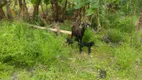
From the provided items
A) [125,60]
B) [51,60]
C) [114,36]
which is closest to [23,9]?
[51,60]

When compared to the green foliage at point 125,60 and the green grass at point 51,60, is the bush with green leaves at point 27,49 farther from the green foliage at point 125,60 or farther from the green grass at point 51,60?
the green foliage at point 125,60

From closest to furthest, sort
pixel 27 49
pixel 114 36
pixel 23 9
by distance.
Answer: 1. pixel 27 49
2. pixel 114 36
3. pixel 23 9

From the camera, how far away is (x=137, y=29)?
3654 millimetres

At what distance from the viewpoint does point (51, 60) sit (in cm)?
282

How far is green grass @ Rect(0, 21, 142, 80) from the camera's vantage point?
263 centimetres

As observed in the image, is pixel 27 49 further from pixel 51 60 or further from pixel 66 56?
pixel 66 56

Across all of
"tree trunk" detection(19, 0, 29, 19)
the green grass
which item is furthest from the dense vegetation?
"tree trunk" detection(19, 0, 29, 19)

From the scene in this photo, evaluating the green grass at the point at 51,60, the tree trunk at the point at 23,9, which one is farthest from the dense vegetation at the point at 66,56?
the tree trunk at the point at 23,9

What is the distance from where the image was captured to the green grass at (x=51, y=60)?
2635 millimetres

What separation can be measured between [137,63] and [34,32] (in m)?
1.57

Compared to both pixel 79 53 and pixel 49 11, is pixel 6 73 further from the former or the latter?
pixel 49 11

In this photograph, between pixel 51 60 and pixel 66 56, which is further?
pixel 66 56

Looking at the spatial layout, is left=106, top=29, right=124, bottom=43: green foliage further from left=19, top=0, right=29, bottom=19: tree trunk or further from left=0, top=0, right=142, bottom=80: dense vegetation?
left=19, top=0, right=29, bottom=19: tree trunk

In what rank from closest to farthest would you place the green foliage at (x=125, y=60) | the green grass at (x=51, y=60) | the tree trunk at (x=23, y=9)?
the green grass at (x=51, y=60)
the green foliage at (x=125, y=60)
the tree trunk at (x=23, y=9)
